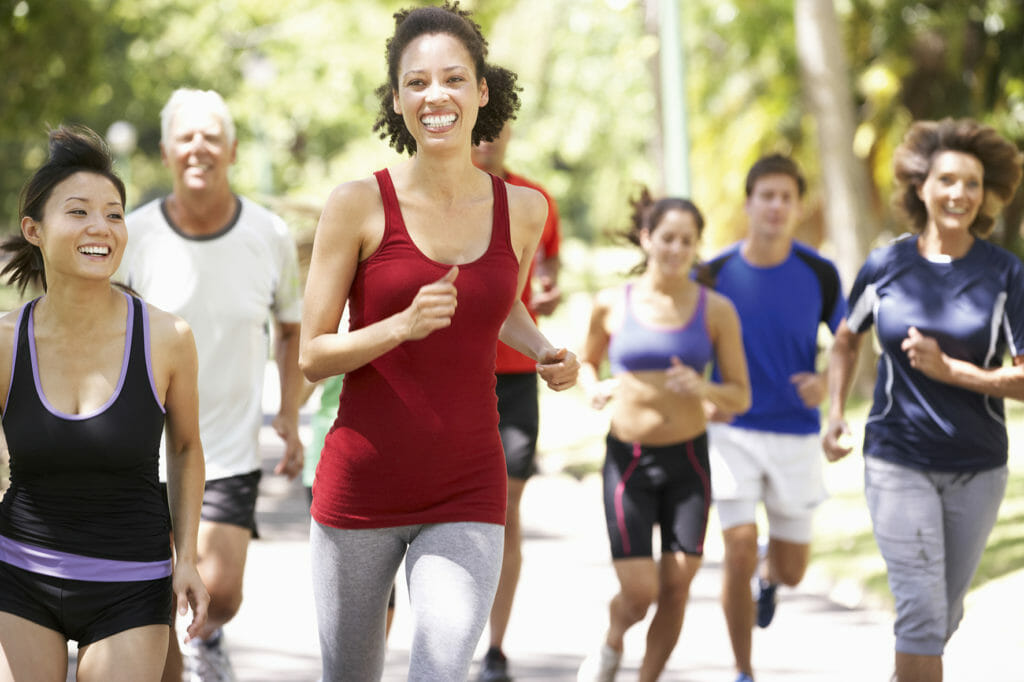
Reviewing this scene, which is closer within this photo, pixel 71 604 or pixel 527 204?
pixel 71 604

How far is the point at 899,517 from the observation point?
18.3 feet

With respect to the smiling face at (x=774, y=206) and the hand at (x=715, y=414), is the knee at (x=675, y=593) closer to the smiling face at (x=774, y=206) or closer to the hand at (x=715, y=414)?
the hand at (x=715, y=414)

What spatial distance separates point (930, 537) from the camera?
18.2ft

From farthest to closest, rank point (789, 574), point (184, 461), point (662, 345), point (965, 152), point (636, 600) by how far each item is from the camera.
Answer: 1. point (789, 574)
2. point (662, 345)
3. point (636, 600)
4. point (965, 152)
5. point (184, 461)

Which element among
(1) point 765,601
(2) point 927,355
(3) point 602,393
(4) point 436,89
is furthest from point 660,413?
(4) point 436,89

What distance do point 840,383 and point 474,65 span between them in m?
2.76

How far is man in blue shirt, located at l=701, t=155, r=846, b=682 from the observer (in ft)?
23.9

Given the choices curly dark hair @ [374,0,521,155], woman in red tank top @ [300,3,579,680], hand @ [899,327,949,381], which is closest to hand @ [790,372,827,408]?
hand @ [899,327,949,381]

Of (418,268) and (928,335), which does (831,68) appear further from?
(418,268)

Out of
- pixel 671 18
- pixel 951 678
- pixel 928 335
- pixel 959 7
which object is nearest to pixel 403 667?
pixel 951 678

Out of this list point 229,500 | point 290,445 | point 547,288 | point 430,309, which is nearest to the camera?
point 430,309

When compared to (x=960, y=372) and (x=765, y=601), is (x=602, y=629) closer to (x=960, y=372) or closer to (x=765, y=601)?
(x=765, y=601)

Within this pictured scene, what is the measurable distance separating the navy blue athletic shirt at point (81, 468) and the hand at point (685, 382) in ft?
9.26

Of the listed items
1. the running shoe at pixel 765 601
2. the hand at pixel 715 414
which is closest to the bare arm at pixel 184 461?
the hand at pixel 715 414
